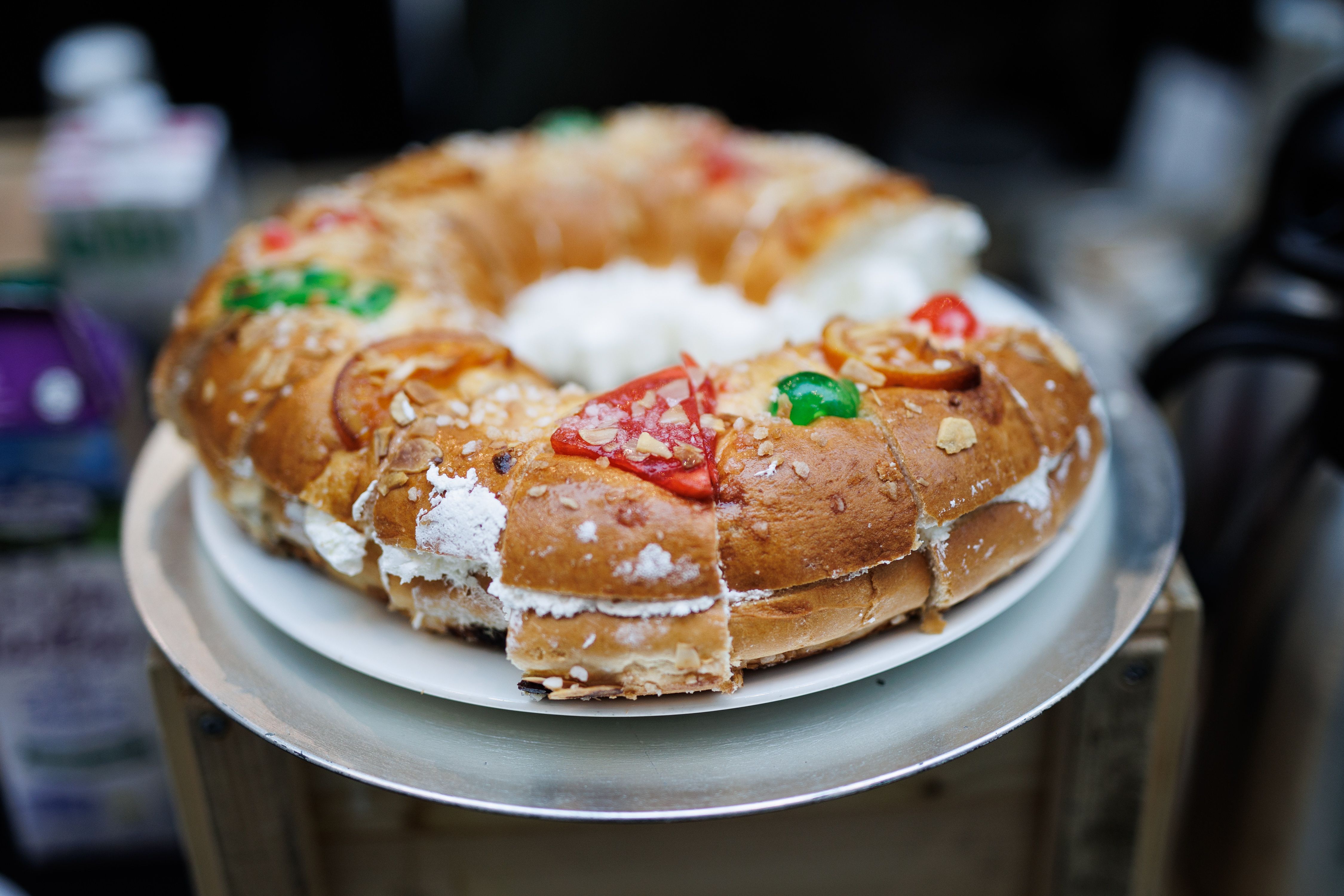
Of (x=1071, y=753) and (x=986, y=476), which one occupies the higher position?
(x=986, y=476)

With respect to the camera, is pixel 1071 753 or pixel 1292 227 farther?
pixel 1292 227

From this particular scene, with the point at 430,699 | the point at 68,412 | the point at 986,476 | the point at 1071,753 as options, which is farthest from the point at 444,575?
the point at 1071,753

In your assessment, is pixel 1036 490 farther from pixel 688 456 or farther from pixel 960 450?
pixel 688 456

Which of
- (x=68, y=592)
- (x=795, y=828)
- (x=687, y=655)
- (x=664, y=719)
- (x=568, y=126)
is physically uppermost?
(x=568, y=126)

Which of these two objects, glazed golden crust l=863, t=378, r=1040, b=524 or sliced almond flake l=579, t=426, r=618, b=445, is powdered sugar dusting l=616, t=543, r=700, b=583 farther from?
glazed golden crust l=863, t=378, r=1040, b=524

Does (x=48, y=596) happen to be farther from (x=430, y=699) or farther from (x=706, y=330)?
(x=706, y=330)

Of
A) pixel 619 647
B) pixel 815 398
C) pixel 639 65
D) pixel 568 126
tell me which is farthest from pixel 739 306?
pixel 639 65

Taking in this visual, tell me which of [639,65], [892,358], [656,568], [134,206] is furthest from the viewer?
[639,65]
